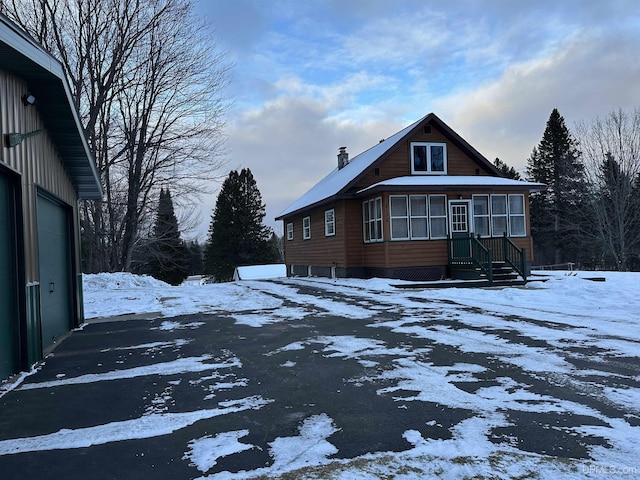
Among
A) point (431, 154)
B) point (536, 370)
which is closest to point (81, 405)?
point (536, 370)

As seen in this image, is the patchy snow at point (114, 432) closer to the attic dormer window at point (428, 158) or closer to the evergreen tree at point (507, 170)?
the attic dormer window at point (428, 158)

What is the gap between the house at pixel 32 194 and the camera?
5391mm

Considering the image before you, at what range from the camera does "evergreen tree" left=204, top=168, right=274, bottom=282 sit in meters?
53.3

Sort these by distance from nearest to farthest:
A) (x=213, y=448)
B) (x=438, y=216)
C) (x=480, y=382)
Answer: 1. (x=213, y=448)
2. (x=480, y=382)
3. (x=438, y=216)

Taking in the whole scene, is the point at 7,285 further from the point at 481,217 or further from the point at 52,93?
the point at 481,217

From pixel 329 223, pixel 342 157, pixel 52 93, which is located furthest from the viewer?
pixel 342 157

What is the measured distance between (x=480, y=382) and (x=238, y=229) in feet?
163

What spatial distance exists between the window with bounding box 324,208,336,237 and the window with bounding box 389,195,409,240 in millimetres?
3697

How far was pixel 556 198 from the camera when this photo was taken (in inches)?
1783

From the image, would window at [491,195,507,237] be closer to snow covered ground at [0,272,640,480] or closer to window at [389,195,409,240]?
window at [389,195,409,240]

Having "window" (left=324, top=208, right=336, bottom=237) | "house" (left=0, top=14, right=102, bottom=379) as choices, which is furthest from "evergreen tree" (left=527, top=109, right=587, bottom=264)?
"house" (left=0, top=14, right=102, bottom=379)

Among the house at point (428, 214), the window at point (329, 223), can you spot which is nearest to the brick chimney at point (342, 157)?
the window at point (329, 223)

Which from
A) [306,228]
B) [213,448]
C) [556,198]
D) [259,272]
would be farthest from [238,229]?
[213,448]

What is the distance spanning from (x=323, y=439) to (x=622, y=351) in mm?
4488
